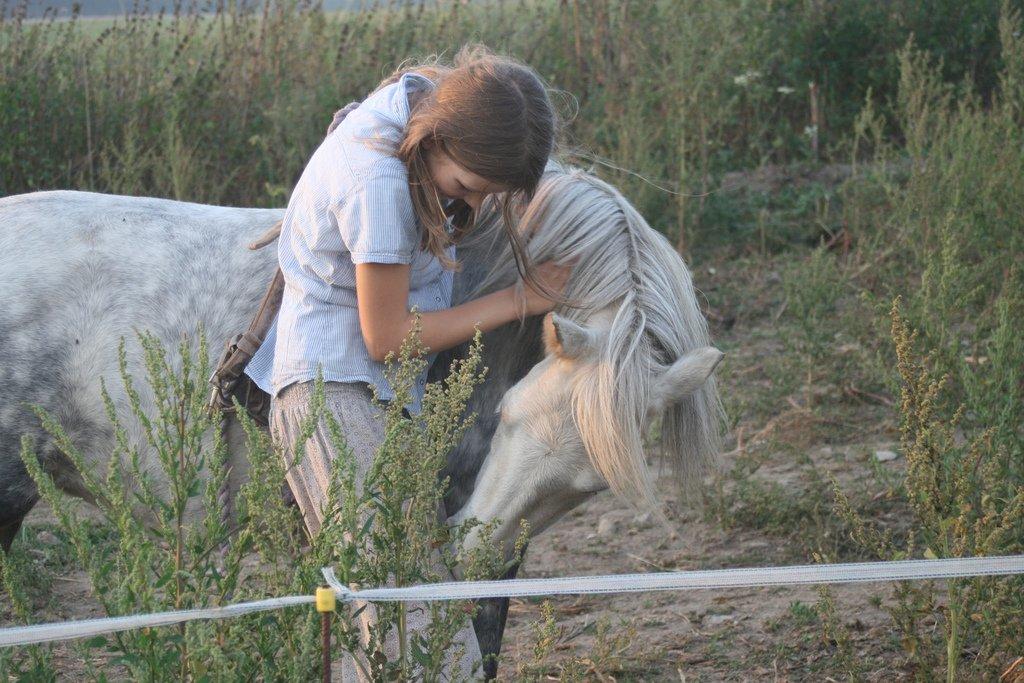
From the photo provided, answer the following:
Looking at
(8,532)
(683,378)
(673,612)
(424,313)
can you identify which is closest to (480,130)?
(424,313)

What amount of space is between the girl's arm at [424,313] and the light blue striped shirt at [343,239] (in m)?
0.04

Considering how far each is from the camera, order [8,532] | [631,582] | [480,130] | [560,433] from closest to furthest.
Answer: [631,582] → [480,130] → [560,433] → [8,532]

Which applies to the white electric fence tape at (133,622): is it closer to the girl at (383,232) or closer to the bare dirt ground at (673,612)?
the girl at (383,232)

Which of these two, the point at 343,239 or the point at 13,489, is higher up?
the point at 343,239

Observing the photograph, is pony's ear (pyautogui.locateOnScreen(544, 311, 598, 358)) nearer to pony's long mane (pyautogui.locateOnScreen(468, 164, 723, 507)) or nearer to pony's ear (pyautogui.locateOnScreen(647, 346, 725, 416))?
pony's long mane (pyautogui.locateOnScreen(468, 164, 723, 507))

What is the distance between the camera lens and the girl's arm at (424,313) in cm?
234

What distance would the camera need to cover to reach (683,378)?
2.38 m

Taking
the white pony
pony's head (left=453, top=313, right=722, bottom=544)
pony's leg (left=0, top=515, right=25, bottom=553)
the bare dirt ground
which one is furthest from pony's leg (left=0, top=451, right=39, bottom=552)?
pony's head (left=453, top=313, right=722, bottom=544)

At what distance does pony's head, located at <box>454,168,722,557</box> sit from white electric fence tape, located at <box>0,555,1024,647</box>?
54cm

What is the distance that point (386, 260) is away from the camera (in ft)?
7.55

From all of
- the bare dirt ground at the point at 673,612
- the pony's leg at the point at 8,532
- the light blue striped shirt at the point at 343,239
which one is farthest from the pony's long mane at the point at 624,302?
the pony's leg at the point at 8,532

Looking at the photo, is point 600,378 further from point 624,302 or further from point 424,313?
point 424,313

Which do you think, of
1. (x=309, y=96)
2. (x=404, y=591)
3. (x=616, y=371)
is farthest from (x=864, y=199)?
(x=404, y=591)

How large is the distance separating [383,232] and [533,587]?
856 mm
